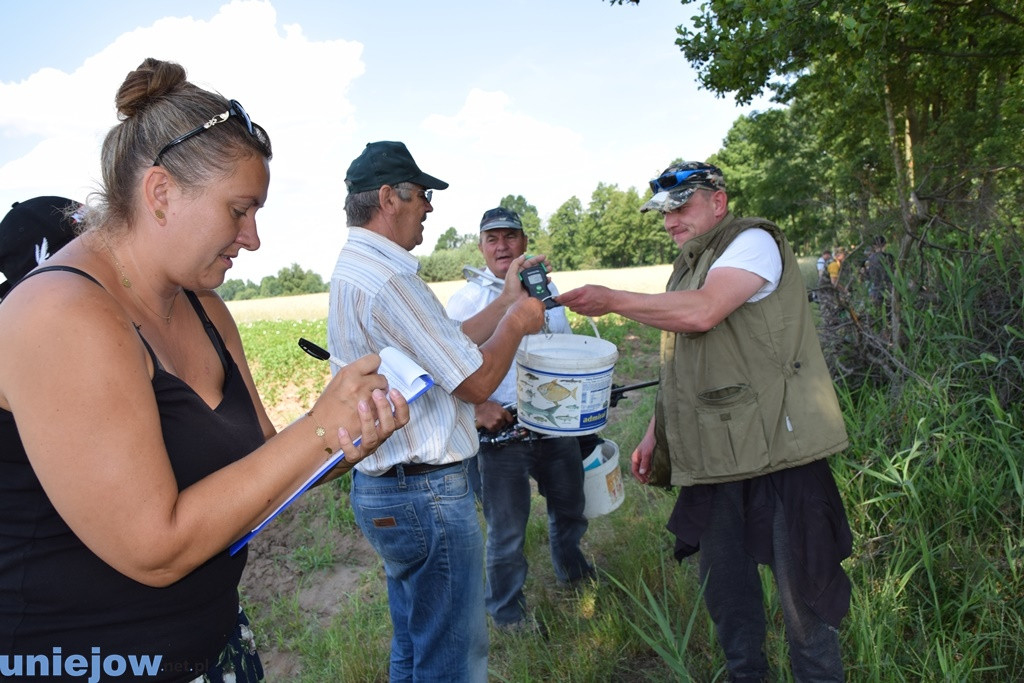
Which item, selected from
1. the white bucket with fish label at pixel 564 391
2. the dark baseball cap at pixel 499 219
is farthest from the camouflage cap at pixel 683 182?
the dark baseball cap at pixel 499 219

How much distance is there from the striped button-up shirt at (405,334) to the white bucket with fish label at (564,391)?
0.49 metres

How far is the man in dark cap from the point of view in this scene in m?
2.16

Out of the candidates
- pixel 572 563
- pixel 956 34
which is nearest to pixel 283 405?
pixel 572 563

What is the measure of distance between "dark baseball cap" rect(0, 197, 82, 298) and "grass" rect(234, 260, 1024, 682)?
6.41 feet

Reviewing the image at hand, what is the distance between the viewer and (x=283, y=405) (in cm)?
1066

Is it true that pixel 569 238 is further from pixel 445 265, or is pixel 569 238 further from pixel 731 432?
pixel 731 432

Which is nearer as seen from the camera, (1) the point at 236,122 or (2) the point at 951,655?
(1) the point at 236,122

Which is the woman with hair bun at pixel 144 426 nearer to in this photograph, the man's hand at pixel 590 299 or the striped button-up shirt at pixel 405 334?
the striped button-up shirt at pixel 405 334

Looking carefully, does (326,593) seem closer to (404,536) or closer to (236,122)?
(404,536)

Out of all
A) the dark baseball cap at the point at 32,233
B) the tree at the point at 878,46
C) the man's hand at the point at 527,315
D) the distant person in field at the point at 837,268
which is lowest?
the distant person in field at the point at 837,268

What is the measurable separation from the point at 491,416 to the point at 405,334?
1.33m

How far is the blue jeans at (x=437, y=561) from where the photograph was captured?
2186mm

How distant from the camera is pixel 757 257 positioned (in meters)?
2.36

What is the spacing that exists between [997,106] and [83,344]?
13545 mm
